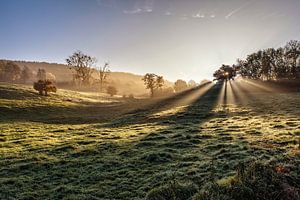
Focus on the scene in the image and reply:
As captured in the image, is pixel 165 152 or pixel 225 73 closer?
pixel 165 152

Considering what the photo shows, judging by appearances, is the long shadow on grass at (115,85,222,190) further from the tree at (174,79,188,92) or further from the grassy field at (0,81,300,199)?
the tree at (174,79,188,92)

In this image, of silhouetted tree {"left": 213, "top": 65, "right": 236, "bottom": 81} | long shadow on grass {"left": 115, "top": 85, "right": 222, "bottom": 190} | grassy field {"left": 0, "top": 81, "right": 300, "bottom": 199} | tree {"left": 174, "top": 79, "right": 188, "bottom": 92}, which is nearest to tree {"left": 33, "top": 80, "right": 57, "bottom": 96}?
grassy field {"left": 0, "top": 81, "right": 300, "bottom": 199}

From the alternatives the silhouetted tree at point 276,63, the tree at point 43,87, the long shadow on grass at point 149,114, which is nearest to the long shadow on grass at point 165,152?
the long shadow on grass at point 149,114

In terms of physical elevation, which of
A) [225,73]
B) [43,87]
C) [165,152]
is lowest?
[165,152]

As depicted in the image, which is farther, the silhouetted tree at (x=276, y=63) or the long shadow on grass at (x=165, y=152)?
the silhouetted tree at (x=276, y=63)

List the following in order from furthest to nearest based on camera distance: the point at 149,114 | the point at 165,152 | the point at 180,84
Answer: the point at 180,84 → the point at 149,114 → the point at 165,152

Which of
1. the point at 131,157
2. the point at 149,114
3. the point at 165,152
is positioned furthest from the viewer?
the point at 149,114

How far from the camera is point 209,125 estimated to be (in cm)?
3612

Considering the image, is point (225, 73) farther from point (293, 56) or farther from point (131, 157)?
point (131, 157)

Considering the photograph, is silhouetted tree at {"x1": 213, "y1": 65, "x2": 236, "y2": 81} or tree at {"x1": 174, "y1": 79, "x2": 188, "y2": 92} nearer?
silhouetted tree at {"x1": 213, "y1": 65, "x2": 236, "y2": 81}

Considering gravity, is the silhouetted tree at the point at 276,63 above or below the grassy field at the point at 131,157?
above

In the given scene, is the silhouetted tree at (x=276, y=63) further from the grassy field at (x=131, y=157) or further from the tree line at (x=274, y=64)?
the grassy field at (x=131, y=157)

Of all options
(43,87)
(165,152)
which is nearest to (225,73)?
(43,87)

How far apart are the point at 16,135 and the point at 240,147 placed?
26843 millimetres
